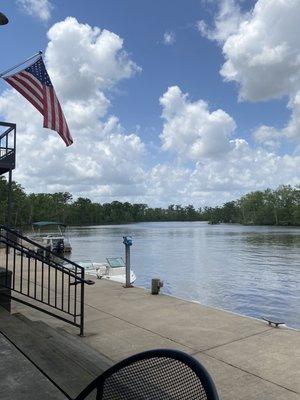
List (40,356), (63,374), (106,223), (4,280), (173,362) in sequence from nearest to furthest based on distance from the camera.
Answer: (173,362) → (63,374) → (40,356) → (4,280) → (106,223)

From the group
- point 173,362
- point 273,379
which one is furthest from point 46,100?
point 173,362

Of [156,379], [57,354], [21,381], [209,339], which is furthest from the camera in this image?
[209,339]

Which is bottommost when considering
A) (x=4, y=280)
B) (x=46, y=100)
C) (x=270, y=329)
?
(x=270, y=329)

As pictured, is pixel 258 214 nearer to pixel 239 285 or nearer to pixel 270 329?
pixel 239 285

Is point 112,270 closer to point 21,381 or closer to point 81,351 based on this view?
point 81,351

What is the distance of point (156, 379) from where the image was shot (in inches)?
90.2

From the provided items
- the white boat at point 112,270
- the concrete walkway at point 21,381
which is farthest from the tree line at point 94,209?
the concrete walkway at point 21,381

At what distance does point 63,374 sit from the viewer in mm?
4160

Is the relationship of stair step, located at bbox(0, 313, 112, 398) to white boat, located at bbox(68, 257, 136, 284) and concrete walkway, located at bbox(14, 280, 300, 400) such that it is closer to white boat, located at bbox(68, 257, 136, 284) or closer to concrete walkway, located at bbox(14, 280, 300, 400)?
concrete walkway, located at bbox(14, 280, 300, 400)

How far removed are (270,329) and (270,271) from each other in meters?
22.2

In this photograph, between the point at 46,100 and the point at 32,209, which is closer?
the point at 46,100

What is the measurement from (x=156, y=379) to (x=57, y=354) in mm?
2757

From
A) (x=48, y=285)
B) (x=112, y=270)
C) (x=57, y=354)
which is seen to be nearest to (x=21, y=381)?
(x=57, y=354)

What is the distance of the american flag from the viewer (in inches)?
355
